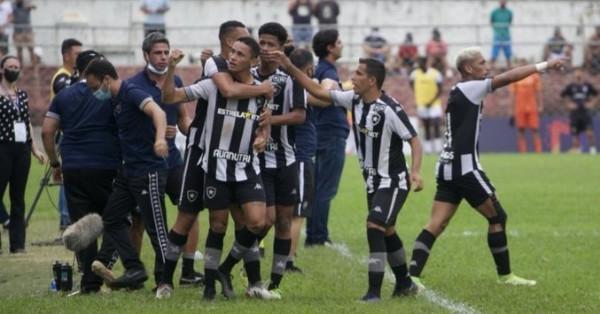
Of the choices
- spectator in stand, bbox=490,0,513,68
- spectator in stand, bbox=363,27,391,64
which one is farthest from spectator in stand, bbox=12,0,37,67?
spectator in stand, bbox=490,0,513,68

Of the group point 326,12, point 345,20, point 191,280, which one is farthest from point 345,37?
point 191,280

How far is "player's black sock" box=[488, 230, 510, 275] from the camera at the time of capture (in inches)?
491

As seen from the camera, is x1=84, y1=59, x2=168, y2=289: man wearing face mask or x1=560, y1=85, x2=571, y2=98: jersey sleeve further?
x1=560, y1=85, x2=571, y2=98: jersey sleeve

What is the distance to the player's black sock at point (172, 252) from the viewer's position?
37.1ft

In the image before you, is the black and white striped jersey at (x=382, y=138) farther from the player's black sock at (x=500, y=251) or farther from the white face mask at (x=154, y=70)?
the white face mask at (x=154, y=70)

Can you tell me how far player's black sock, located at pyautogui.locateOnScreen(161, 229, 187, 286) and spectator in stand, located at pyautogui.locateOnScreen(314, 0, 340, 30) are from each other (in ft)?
80.3

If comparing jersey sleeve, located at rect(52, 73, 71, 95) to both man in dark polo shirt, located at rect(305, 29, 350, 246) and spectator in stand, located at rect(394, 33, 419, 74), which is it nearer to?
man in dark polo shirt, located at rect(305, 29, 350, 246)

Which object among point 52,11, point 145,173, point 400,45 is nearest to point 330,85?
point 145,173

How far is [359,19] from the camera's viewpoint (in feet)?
136

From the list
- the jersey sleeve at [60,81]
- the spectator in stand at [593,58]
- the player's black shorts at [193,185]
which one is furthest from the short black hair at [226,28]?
the spectator in stand at [593,58]

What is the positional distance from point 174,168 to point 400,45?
23.1 meters

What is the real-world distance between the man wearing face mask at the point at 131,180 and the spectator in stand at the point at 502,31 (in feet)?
81.9

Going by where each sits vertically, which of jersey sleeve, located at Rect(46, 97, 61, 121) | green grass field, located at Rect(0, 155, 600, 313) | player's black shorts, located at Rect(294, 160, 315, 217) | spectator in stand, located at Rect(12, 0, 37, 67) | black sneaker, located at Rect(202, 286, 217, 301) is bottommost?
green grass field, located at Rect(0, 155, 600, 313)

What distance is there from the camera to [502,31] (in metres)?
37.1
